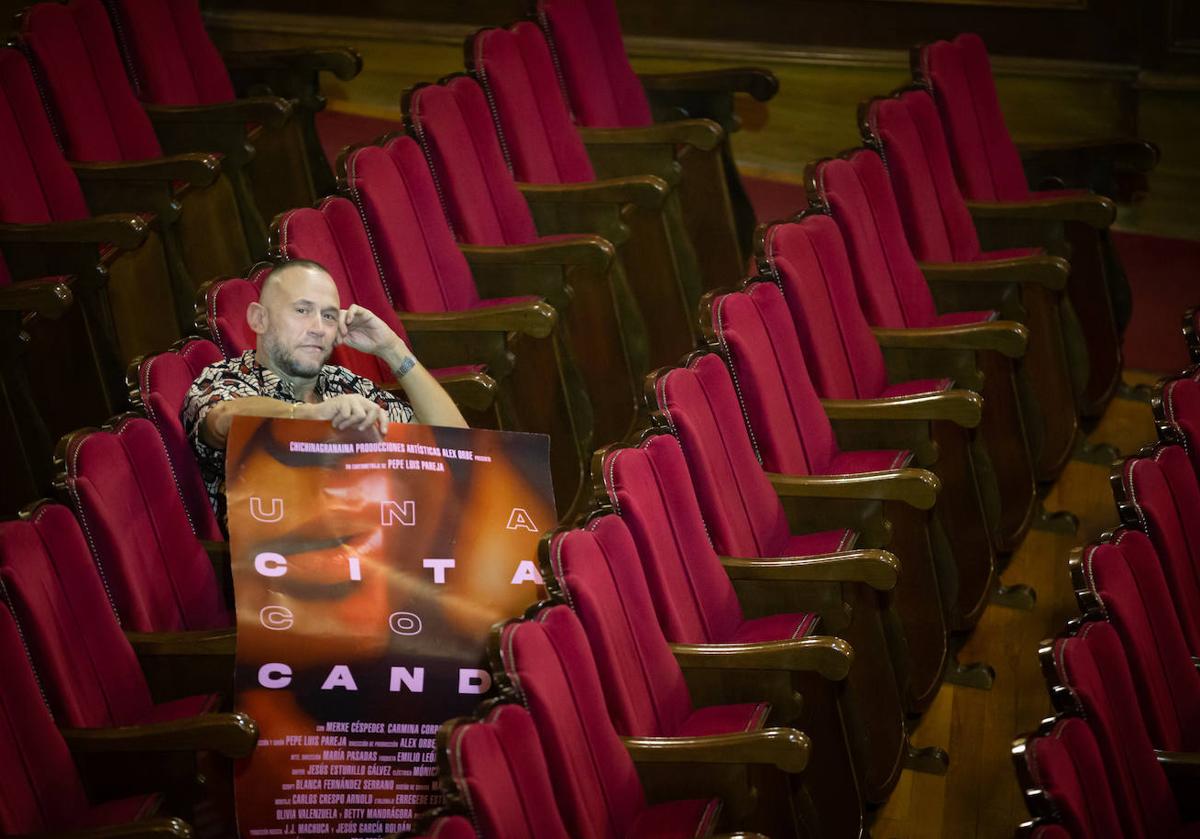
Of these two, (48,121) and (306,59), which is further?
(306,59)

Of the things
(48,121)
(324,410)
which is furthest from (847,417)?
(48,121)

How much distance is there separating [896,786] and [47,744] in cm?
29

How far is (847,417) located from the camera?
0.67 meters

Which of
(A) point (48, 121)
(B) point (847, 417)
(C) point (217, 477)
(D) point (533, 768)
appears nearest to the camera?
(D) point (533, 768)

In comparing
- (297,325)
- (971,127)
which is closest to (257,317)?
(297,325)

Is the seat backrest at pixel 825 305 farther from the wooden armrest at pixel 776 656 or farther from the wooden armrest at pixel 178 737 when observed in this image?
the wooden armrest at pixel 178 737

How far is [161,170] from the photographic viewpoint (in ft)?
2.57

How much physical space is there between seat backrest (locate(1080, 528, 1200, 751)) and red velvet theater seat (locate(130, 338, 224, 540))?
279mm

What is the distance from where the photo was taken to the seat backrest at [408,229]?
707mm

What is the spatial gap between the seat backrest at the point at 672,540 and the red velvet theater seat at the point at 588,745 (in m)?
0.06

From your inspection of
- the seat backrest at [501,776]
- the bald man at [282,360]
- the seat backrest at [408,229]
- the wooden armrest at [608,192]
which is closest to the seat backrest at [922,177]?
the wooden armrest at [608,192]

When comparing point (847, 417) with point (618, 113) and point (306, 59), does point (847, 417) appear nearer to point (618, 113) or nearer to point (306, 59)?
point (618, 113)

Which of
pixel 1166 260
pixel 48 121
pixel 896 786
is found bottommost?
pixel 896 786

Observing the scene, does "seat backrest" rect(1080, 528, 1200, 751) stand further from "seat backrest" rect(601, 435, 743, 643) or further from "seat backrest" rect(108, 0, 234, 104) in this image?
"seat backrest" rect(108, 0, 234, 104)
